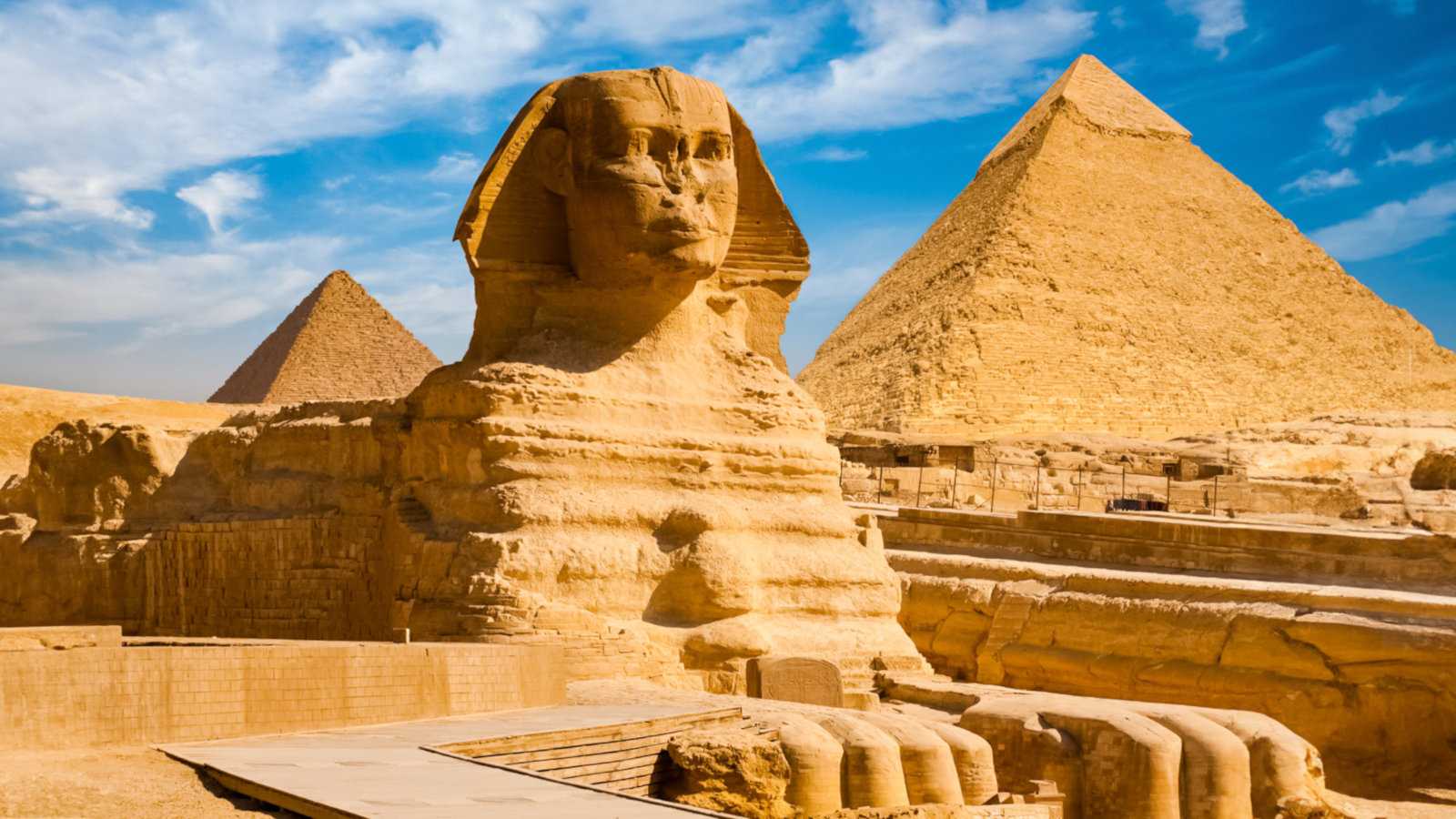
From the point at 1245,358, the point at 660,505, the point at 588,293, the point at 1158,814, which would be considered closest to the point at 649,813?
the point at 1158,814

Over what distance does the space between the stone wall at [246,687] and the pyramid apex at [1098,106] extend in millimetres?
125357

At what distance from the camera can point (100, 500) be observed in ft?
38.7

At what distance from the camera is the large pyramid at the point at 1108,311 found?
340ft

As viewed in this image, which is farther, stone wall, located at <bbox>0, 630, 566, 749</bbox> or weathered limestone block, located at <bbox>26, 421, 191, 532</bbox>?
weathered limestone block, located at <bbox>26, 421, 191, 532</bbox>

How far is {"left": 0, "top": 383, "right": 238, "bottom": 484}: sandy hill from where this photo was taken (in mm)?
22078

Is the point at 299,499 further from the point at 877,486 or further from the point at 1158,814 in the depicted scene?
the point at 877,486


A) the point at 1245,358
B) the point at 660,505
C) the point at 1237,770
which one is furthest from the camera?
the point at 1245,358

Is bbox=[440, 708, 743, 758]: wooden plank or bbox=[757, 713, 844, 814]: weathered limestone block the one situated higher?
bbox=[440, 708, 743, 758]: wooden plank

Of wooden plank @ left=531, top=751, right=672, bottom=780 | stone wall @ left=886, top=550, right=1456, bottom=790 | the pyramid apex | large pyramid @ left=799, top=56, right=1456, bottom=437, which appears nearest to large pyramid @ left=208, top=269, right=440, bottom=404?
stone wall @ left=886, top=550, right=1456, bottom=790

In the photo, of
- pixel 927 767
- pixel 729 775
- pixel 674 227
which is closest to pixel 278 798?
pixel 729 775

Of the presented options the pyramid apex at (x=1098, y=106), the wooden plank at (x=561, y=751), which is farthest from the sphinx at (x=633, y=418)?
the pyramid apex at (x=1098, y=106)

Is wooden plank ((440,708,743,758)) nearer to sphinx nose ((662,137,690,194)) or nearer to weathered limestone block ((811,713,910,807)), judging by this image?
weathered limestone block ((811,713,910,807))

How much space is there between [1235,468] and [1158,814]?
2592 centimetres

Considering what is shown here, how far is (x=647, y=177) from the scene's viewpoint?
10.1 meters
